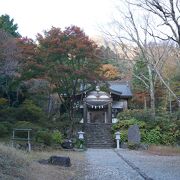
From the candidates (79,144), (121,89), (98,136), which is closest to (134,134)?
(79,144)

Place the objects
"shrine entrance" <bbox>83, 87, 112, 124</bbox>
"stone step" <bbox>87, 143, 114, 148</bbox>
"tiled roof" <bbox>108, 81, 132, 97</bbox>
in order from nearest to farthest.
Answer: "stone step" <bbox>87, 143, 114, 148</bbox> < "shrine entrance" <bbox>83, 87, 112, 124</bbox> < "tiled roof" <bbox>108, 81, 132, 97</bbox>

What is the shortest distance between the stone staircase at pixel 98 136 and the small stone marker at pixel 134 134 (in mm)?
2099

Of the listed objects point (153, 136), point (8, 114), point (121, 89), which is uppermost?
point (121, 89)

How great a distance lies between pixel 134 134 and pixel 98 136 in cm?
445

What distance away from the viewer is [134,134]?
1096 inches

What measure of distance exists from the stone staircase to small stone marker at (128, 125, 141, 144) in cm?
210

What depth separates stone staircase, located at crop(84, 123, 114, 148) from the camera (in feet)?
96.8

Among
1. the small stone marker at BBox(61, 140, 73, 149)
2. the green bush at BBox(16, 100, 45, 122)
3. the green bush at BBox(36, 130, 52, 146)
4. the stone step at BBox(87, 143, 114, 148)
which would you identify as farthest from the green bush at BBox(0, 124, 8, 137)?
the stone step at BBox(87, 143, 114, 148)

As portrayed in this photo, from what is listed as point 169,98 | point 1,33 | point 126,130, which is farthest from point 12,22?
point 169,98

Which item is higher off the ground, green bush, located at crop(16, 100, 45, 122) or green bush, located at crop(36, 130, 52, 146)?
green bush, located at crop(16, 100, 45, 122)

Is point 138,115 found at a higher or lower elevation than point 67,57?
lower

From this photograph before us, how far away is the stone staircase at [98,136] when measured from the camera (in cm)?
2950

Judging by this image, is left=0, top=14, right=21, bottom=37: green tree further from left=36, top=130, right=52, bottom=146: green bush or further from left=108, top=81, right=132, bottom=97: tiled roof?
left=36, top=130, right=52, bottom=146: green bush

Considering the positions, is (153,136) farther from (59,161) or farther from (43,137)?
(59,161)
